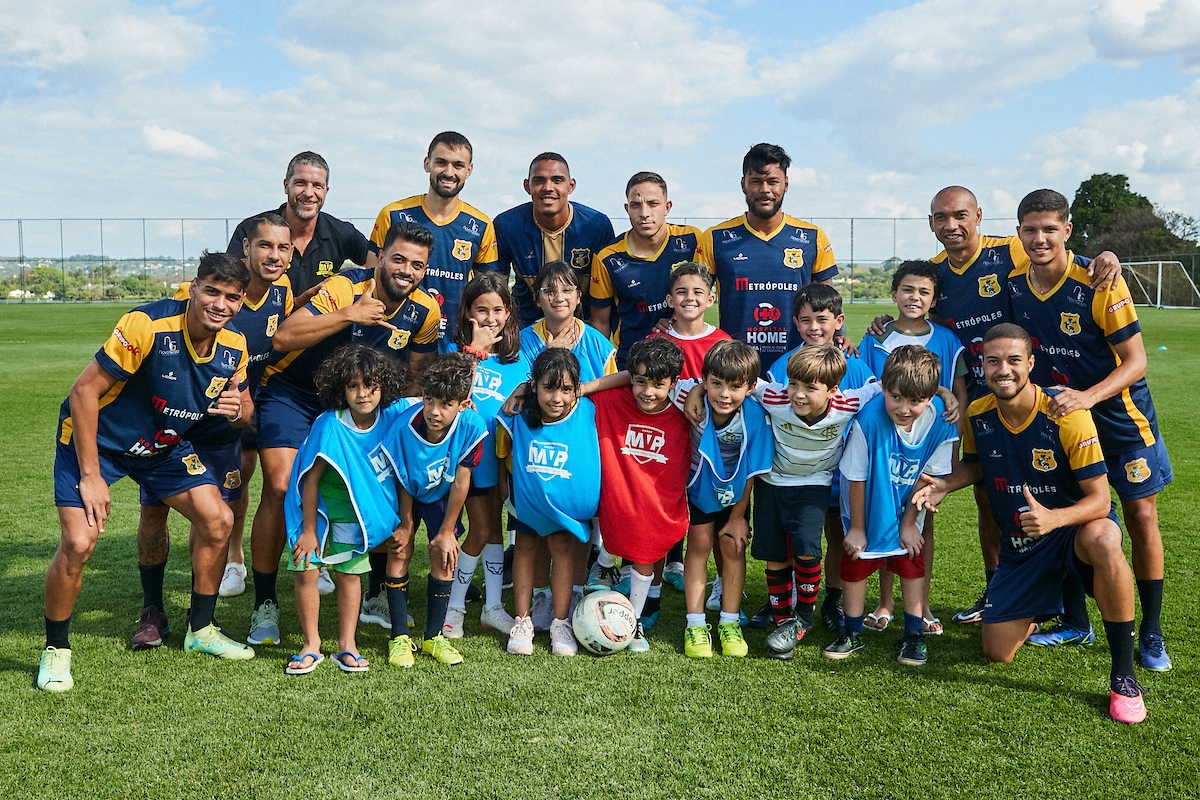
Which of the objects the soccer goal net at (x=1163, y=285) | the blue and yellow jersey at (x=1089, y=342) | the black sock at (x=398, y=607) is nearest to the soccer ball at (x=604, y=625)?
the black sock at (x=398, y=607)

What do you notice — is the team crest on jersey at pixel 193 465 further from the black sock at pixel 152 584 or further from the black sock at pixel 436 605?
the black sock at pixel 436 605

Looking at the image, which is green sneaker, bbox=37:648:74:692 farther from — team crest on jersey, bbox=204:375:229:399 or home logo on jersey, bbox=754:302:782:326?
home logo on jersey, bbox=754:302:782:326

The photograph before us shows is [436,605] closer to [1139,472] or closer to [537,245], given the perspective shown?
[537,245]

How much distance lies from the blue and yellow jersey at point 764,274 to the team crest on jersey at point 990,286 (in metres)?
0.84

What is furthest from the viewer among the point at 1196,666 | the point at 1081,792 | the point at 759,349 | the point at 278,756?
the point at 759,349

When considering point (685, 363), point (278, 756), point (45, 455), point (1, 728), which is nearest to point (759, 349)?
point (685, 363)

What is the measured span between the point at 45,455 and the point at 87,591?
13.8 feet

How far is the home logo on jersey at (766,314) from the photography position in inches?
196

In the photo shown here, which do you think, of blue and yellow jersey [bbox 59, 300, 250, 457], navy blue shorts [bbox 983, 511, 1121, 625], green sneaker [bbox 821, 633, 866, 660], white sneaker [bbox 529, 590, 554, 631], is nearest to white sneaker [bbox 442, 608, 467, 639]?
white sneaker [bbox 529, 590, 554, 631]

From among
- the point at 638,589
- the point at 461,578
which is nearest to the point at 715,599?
the point at 638,589

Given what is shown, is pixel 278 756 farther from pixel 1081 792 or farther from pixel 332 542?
pixel 1081 792

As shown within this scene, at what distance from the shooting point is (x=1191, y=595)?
4.61 meters

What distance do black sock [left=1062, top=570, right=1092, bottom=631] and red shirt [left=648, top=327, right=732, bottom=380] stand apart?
1935 mm

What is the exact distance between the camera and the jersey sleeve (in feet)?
16.7
